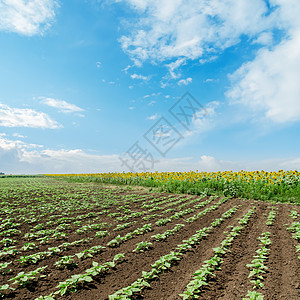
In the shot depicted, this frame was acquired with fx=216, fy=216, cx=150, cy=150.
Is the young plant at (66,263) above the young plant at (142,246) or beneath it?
beneath

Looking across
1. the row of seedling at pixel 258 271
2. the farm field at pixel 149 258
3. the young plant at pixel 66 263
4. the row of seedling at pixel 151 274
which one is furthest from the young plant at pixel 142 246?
the row of seedling at pixel 258 271

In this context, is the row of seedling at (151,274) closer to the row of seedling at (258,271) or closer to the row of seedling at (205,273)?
the row of seedling at (205,273)

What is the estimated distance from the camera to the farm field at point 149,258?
3.51 meters

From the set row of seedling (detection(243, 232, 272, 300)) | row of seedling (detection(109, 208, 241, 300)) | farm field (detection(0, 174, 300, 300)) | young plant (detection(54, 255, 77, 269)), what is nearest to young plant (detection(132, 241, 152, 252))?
farm field (detection(0, 174, 300, 300))

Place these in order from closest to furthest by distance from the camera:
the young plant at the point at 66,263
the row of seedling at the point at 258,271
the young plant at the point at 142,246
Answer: the row of seedling at the point at 258,271, the young plant at the point at 66,263, the young plant at the point at 142,246

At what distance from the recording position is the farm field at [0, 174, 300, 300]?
11.5 ft

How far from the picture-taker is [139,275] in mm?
3975

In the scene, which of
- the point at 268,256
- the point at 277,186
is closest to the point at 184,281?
the point at 268,256

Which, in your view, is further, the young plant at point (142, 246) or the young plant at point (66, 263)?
the young plant at point (142, 246)

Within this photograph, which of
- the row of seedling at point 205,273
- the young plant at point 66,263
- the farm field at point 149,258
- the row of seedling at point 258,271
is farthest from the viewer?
the young plant at point 66,263

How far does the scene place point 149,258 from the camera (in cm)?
465

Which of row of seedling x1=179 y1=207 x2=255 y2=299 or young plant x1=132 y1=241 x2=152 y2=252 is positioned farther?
young plant x1=132 y1=241 x2=152 y2=252

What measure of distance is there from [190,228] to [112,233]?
2.39 meters

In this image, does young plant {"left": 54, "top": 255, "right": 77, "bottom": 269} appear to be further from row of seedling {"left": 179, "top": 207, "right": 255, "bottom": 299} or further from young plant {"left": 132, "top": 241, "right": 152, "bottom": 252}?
row of seedling {"left": 179, "top": 207, "right": 255, "bottom": 299}
